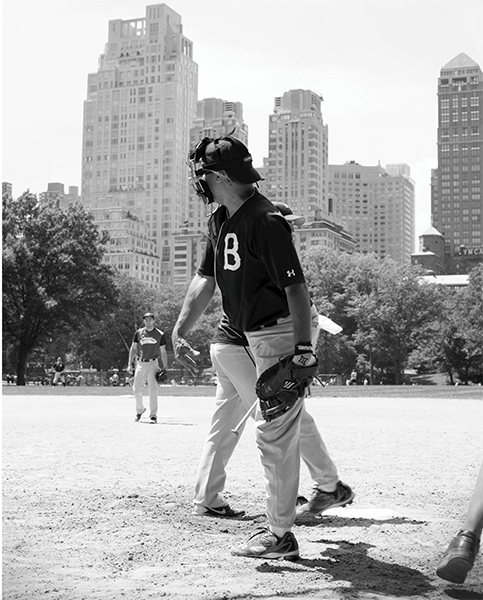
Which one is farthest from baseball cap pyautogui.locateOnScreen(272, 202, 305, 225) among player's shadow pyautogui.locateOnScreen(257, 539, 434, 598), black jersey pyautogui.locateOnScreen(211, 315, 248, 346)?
player's shadow pyautogui.locateOnScreen(257, 539, 434, 598)

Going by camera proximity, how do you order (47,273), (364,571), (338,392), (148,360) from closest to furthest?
1. (364,571)
2. (148,360)
3. (338,392)
4. (47,273)

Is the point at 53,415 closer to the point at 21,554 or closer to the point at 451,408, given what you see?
the point at 451,408

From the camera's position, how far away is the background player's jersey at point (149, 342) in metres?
15.2

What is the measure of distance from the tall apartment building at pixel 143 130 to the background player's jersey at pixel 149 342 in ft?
530

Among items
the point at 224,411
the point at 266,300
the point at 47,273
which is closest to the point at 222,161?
the point at 266,300

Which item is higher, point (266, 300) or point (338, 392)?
point (266, 300)

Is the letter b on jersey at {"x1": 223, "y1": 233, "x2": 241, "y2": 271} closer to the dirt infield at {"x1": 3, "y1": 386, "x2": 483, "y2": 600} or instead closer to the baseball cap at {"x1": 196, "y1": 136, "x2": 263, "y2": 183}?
the baseball cap at {"x1": 196, "y1": 136, "x2": 263, "y2": 183}

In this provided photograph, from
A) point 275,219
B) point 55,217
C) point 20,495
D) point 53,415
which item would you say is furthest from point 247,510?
point 55,217

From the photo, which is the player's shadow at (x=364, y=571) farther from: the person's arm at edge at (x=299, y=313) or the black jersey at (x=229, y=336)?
the black jersey at (x=229, y=336)

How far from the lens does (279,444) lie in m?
4.47

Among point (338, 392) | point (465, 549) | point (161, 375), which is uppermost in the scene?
point (161, 375)

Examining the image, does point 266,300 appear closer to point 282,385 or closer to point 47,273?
point 282,385

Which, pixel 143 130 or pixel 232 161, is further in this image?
pixel 143 130

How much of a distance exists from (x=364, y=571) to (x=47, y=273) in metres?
47.0
